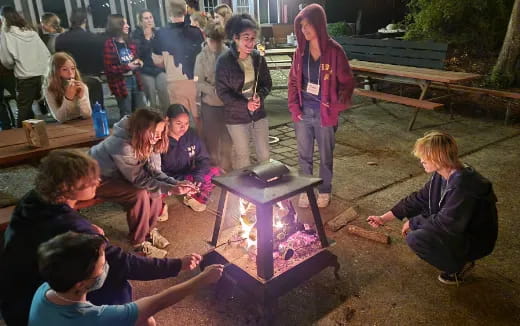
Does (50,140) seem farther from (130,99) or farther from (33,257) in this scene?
(130,99)

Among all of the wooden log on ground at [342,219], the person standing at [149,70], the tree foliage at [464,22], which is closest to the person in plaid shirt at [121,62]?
the person standing at [149,70]

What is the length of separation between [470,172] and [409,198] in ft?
1.84

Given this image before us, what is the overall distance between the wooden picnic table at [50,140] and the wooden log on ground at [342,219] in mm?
2289

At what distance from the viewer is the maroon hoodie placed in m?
3.77

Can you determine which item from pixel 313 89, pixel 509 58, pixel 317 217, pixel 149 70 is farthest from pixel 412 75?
pixel 317 217

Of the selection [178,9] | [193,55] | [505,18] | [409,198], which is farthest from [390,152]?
[505,18]

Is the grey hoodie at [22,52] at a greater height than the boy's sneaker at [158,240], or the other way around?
the grey hoodie at [22,52]

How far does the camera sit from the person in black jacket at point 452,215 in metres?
2.73

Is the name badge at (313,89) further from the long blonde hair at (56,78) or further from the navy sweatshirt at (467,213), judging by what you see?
the long blonde hair at (56,78)

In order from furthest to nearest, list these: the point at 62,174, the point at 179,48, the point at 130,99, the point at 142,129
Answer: the point at 130,99 → the point at 179,48 → the point at 142,129 → the point at 62,174

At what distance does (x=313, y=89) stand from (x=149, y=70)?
2942 mm

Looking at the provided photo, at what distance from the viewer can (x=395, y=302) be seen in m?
2.89

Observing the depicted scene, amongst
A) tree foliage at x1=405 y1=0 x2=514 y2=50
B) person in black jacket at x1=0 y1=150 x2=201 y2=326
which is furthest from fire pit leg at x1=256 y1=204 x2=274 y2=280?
tree foliage at x1=405 y1=0 x2=514 y2=50

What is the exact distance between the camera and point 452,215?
2.76 metres
